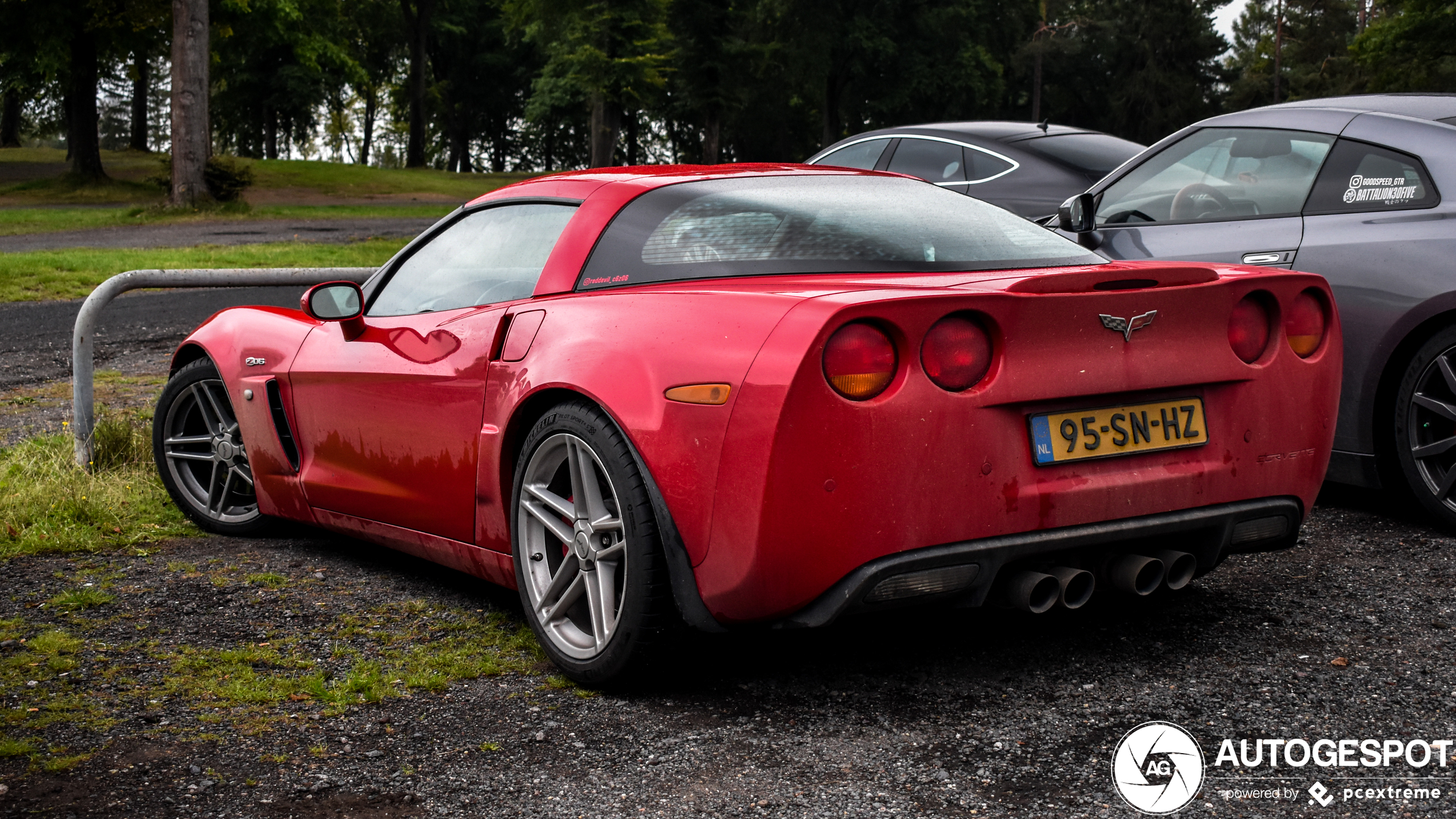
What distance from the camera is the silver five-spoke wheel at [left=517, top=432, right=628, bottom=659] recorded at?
3211mm

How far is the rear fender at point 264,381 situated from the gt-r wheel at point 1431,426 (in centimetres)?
390

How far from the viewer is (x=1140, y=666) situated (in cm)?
334

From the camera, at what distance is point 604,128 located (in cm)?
4109

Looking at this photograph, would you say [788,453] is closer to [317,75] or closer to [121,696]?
[121,696]

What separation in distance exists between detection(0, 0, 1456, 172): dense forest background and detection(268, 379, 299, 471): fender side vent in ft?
94.1

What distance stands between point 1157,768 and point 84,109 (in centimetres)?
3585

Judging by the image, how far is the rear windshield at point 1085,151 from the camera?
852 cm

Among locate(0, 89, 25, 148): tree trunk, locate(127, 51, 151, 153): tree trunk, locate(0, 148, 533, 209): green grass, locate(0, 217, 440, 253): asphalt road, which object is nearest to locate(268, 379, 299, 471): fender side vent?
locate(0, 217, 440, 253): asphalt road

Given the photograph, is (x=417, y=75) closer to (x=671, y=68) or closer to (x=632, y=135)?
(x=632, y=135)

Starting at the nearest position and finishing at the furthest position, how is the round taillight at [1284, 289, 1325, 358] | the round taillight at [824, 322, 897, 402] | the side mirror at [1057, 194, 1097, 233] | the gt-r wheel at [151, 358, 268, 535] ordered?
the round taillight at [824, 322, 897, 402] → the round taillight at [1284, 289, 1325, 358] → the gt-r wheel at [151, 358, 268, 535] → the side mirror at [1057, 194, 1097, 233]

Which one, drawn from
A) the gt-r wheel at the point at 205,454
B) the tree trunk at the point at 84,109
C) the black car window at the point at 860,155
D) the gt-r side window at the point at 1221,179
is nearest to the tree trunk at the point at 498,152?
the tree trunk at the point at 84,109

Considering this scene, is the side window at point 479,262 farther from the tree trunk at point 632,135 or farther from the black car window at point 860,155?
the tree trunk at point 632,135

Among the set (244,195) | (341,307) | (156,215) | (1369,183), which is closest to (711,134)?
(244,195)

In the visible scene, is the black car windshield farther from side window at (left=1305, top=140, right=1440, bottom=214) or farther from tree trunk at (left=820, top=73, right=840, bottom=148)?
tree trunk at (left=820, top=73, right=840, bottom=148)
